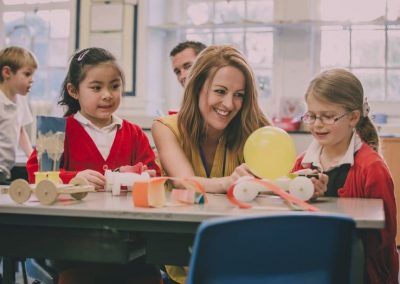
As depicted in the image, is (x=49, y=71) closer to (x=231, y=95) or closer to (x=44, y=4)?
(x=44, y=4)

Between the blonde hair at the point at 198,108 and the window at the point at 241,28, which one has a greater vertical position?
the window at the point at 241,28

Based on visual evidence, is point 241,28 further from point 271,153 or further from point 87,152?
point 271,153

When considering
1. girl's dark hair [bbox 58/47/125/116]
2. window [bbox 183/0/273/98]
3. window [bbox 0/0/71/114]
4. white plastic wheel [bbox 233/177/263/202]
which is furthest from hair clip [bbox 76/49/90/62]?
window [bbox 0/0/71/114]

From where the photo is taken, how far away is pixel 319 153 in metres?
2.11

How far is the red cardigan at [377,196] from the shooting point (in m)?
1.72

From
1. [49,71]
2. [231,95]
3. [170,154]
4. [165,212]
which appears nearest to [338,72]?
[231,95]

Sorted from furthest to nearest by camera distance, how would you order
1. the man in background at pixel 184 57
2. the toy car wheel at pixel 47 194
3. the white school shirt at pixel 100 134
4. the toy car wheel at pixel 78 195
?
1. the man in background at pixel 184 57
2. the white school shirt at pixel 100 134
3. the toy car wheel at pixel 78 195
4. the toy car wheel at pixel 47 194

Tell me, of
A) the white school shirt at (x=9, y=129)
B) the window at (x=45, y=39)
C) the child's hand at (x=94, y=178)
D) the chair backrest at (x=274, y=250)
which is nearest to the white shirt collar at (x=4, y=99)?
the white school shirt at (x=9, y=129)

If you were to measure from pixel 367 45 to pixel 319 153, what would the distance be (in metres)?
3.11

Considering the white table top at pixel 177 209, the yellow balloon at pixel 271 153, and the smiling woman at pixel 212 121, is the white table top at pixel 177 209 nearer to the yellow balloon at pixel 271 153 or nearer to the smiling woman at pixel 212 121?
the yellow balloon at pixel 271 153

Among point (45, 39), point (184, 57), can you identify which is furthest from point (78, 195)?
point (45, 39)

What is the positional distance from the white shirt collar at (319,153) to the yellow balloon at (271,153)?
290 mm

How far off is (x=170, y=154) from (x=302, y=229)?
98 centimetres

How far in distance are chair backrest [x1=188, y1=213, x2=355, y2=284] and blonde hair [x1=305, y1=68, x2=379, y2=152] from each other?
0.88 metres
